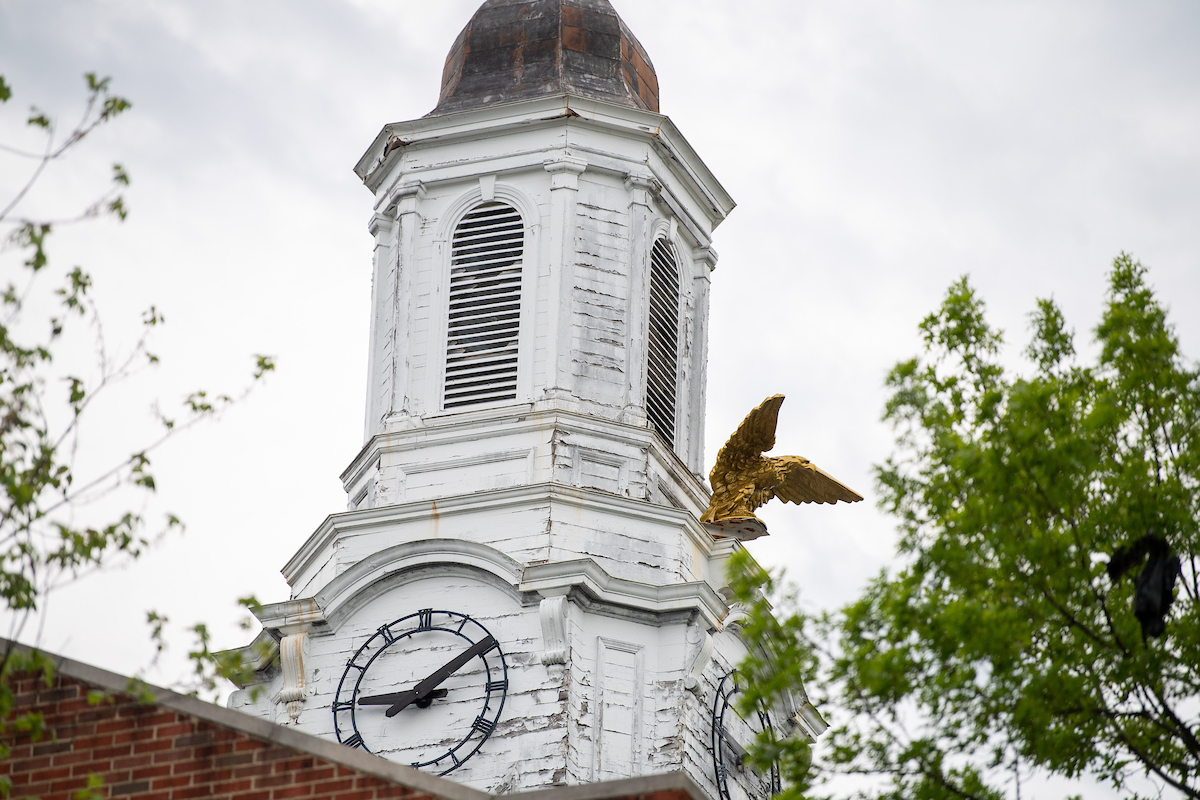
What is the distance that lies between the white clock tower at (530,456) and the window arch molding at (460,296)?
0.03 m

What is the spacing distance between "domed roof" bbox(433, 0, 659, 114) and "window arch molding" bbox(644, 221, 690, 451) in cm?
198

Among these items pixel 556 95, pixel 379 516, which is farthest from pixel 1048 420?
pixel 556 95

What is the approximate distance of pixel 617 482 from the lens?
2966 centimetres

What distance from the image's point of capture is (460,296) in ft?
103

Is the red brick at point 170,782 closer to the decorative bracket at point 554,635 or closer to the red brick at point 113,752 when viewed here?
the red brick at point 113,752

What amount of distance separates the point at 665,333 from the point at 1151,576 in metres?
13.6

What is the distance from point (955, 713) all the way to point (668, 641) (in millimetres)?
9127

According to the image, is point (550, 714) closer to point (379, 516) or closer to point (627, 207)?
point (379, 516)

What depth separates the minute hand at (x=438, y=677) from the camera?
89.9 feet

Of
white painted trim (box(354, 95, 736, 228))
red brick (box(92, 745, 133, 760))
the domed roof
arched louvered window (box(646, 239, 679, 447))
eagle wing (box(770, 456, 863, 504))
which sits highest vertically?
the domed roof

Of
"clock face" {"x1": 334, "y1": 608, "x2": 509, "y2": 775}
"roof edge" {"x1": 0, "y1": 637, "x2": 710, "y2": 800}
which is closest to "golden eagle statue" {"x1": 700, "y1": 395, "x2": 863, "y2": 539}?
"clock face" {"x1": 334, "y1": 608, "x2": 509, "y2": 775}

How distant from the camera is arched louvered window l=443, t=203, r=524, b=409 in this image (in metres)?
30.6

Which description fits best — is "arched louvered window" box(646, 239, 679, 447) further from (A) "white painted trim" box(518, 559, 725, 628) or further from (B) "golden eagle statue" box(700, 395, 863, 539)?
(A) "white painted trim" box(518, 559, 725, 628)

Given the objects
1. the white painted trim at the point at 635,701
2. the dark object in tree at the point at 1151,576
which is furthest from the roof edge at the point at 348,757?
the white painted trim at the point at 635,701
